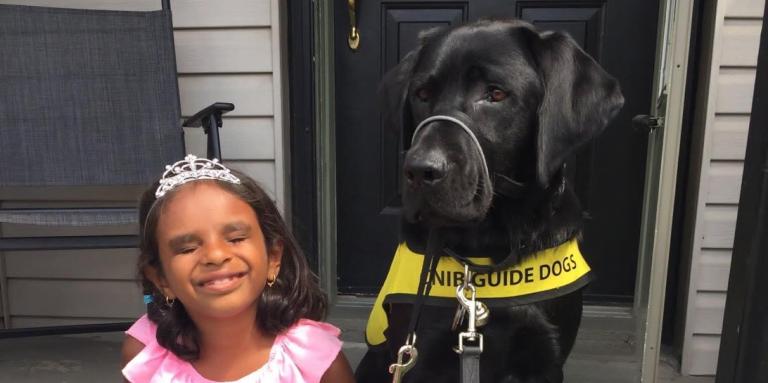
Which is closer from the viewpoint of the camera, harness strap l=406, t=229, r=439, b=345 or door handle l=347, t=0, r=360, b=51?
harness strap l=406, t=229, r=439, b=345

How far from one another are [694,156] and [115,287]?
2.43m

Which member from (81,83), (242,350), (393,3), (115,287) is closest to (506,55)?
(242,350)

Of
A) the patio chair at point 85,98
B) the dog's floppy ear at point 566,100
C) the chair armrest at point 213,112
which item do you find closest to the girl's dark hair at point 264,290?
the chair armrest at point 213,112

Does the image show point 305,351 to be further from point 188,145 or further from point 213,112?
point 188,145

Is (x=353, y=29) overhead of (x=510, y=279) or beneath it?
overhead

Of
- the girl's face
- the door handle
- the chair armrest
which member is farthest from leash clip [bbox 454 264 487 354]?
the door handle

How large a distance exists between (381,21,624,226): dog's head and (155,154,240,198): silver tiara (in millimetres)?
445

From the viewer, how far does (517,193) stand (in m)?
1.26

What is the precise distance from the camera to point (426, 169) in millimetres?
1100

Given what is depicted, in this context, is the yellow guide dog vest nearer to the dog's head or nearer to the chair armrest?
the dog's head

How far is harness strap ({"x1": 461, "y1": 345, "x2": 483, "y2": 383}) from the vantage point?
3.59 ft

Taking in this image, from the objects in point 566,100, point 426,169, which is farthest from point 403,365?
point 566,100

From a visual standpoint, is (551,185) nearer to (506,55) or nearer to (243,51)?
(506,55)

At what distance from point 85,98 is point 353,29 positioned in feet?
3.52
